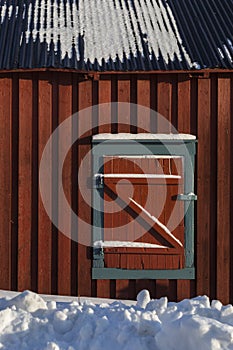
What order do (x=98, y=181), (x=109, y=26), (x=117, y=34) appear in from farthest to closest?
(x=109, y=26), (x=117, y=34), (x=98, y=181)

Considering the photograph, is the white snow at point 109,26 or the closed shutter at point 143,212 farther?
the white snow at point 109,26

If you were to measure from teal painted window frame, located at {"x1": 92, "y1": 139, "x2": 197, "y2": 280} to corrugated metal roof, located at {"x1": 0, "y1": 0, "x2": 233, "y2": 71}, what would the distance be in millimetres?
888

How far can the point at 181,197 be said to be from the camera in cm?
704

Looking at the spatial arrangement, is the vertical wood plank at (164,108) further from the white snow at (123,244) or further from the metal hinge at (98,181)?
the metal hinge at (98,181)

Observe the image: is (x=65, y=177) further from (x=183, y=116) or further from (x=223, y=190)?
(x=223, y=190)

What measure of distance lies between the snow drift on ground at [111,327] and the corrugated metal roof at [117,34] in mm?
3185

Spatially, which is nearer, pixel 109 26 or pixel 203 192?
pixel 203 192

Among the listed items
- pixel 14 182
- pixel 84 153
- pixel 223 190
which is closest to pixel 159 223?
pixel 223 190

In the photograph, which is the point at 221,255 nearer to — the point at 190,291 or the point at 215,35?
the point at 190,291

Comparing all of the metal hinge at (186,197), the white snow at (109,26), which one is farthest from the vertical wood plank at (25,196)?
the metal hinge at (186,197)

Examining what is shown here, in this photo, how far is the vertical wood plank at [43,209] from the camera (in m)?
7.06

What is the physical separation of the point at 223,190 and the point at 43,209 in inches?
85.6

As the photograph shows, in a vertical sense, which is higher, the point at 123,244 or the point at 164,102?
the point at 164,102

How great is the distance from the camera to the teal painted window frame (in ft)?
23.1
